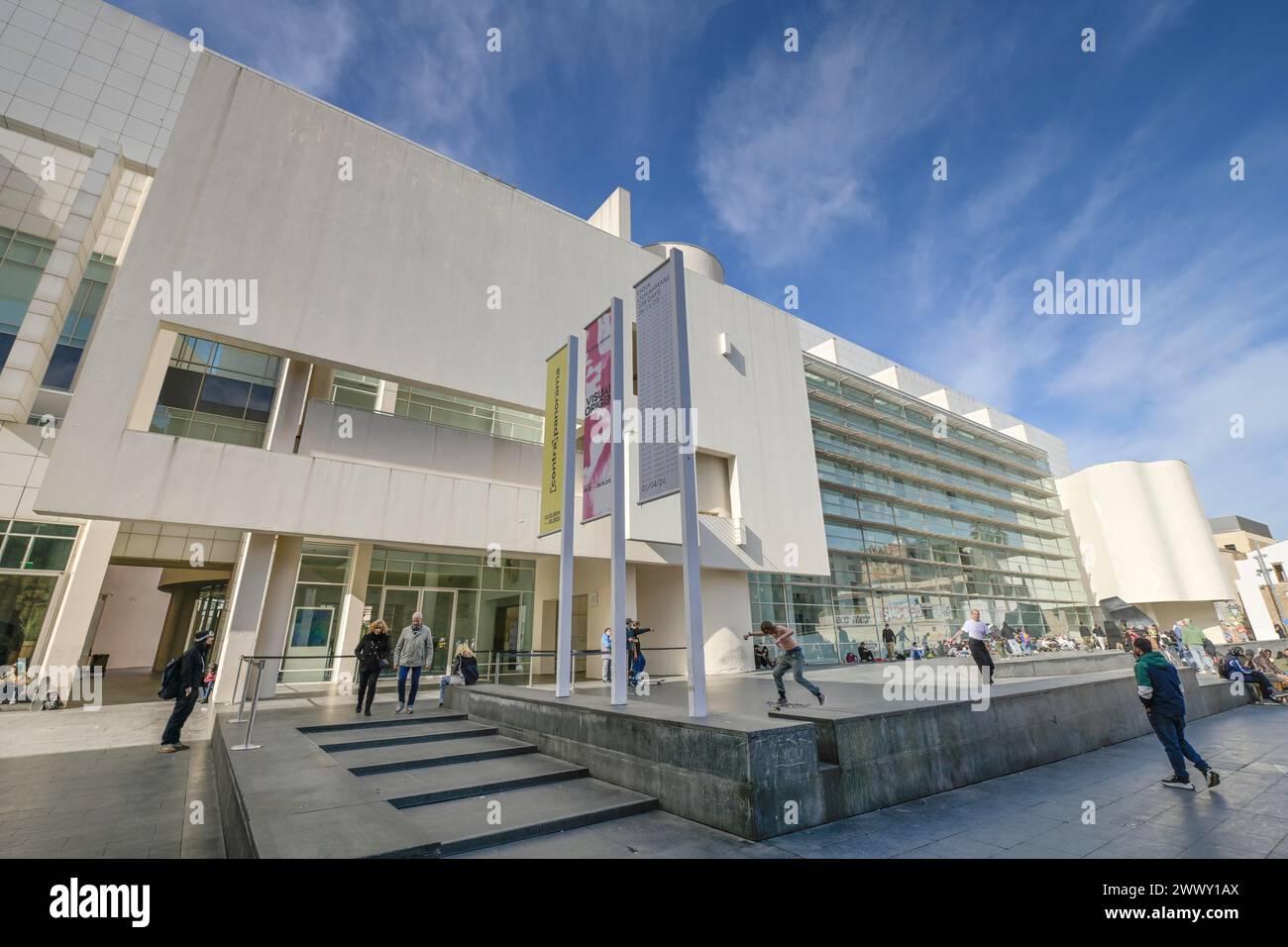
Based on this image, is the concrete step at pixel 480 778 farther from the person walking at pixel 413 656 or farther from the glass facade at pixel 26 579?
the glass facade at pixel 26 579

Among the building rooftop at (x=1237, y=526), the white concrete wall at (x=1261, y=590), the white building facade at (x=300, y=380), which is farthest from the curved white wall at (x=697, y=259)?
the building rooftop at (x=1237, y=526)

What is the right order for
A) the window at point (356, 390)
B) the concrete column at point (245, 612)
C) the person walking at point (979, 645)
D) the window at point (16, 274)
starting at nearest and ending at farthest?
the person walking at point (979, 645) → the concrete column at point (245, 612) → the window at point (356, 390) → the window at point (16, 274)

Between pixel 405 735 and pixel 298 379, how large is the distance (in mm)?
10918

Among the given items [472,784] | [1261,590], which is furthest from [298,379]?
[1261,590]

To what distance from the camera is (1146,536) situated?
4962cm

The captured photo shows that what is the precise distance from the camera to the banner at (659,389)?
6.50 metres

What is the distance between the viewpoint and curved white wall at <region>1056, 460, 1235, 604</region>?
4806 centimetres

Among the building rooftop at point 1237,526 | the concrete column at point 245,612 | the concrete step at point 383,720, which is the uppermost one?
the building rooftop at point 1237,526

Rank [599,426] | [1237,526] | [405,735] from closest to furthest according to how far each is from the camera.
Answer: [405,735], [599,426], [1237,526]

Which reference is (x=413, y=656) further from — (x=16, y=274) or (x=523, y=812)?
(x=16, y=274)

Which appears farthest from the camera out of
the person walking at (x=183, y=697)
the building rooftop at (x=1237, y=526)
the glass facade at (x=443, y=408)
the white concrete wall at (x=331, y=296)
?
the building rooftop at (x=1237, y=526)

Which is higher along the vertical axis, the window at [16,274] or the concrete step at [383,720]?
the window at [16,274]

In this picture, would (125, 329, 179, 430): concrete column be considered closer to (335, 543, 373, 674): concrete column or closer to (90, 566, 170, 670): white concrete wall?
(335, 543, 373, 674): concrete column
